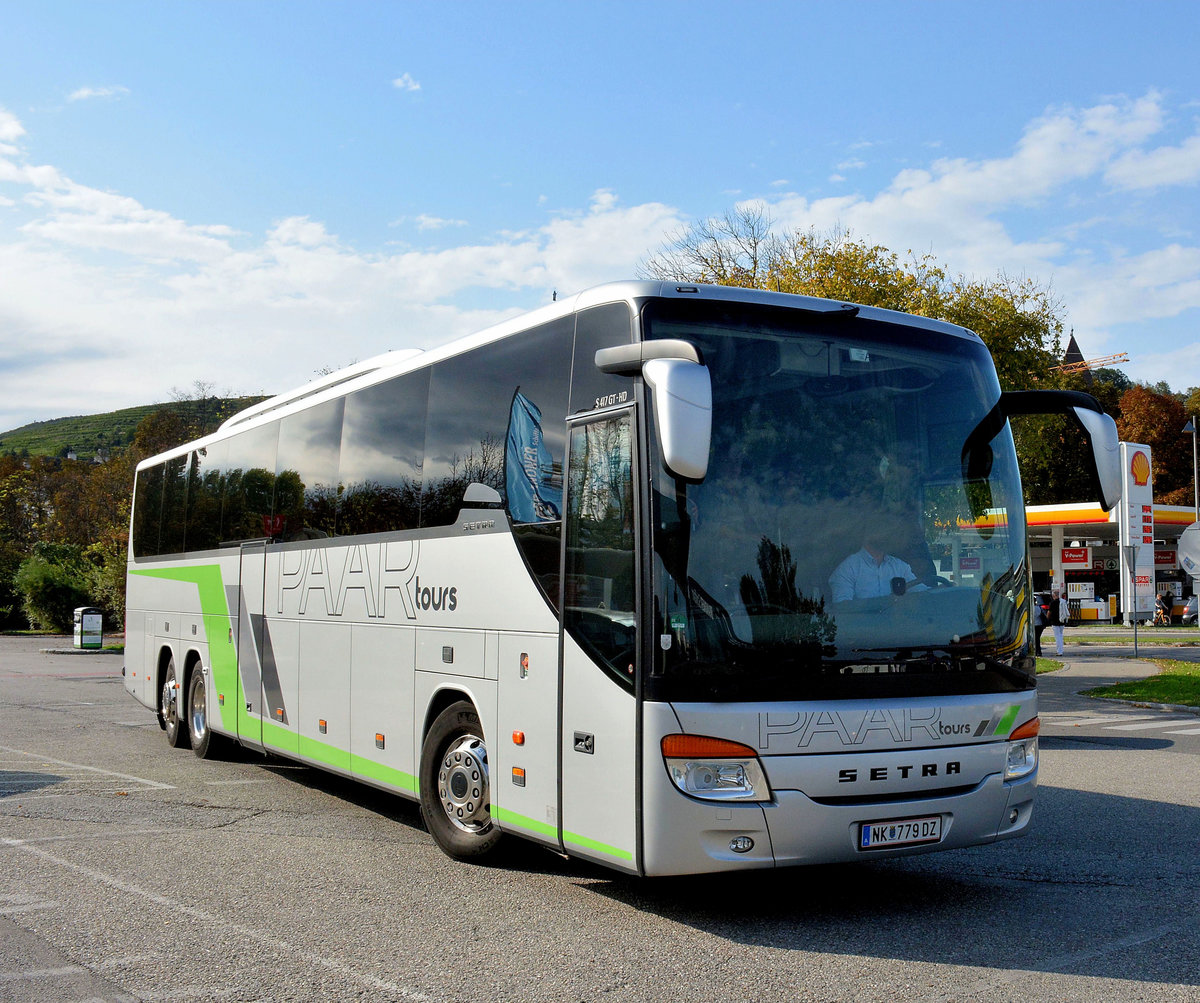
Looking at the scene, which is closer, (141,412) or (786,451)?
(786,451)

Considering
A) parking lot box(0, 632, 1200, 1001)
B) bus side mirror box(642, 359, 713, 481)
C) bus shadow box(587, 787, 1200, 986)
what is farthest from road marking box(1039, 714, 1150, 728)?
bus side mirror box(642, 359, 713, 481)

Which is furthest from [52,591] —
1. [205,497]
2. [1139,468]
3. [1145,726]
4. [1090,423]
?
[1090,423]

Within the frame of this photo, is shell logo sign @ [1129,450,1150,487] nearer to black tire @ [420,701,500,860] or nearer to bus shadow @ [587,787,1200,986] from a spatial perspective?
bus shadow @ [587,787,1200,986]

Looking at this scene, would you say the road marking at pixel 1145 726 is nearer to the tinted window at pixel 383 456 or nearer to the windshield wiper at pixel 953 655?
the windshield wiper at pixel 953 655

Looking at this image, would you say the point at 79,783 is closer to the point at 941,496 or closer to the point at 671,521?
the point at 671,521

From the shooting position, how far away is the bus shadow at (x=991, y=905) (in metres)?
5.47

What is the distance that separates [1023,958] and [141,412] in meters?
189

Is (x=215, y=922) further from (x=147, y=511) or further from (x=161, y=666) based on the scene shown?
(x=147, y=511)

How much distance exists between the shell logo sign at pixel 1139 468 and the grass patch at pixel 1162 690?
551 centimetres

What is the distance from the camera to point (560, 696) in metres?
6.21

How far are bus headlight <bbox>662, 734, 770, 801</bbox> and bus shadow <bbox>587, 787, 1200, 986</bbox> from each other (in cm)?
75

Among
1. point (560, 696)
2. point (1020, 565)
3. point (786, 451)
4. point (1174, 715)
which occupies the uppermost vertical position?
point (786, 451)

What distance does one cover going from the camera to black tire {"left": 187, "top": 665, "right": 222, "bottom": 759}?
1212 cm

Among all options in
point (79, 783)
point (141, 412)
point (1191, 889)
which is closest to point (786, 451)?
point (1191, 889)
